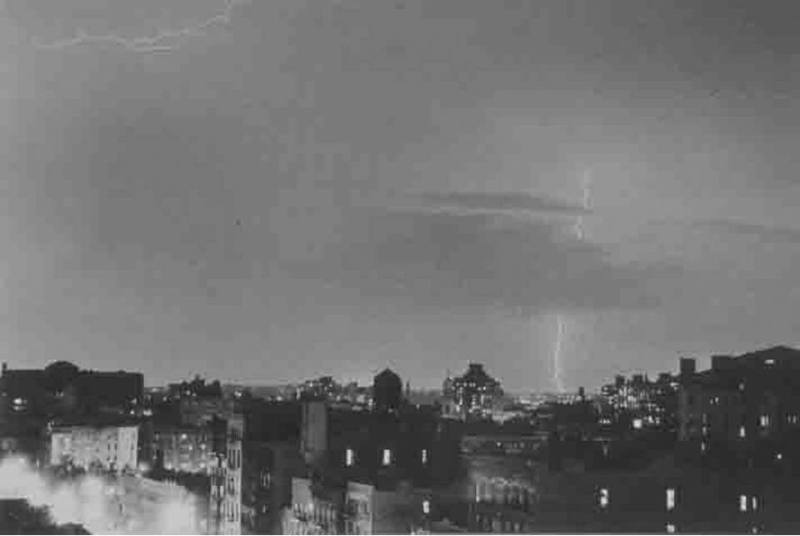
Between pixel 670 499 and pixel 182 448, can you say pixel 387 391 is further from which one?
pixel 670 499

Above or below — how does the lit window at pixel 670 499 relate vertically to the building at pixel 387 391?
below

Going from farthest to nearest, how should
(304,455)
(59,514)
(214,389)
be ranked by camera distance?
(214,389) → (59,514) → (304,455)

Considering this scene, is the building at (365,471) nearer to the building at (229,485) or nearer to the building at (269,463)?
the building at (269,463)

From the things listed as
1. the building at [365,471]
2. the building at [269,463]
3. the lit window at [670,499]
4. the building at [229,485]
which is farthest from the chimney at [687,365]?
the lit window at [670,499]

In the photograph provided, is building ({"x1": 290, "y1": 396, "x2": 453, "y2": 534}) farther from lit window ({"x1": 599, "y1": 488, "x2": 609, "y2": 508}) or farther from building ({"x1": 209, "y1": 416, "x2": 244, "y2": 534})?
lit window ({"x1": 599, "y1": 488, "x2": 609, "y2": 508})

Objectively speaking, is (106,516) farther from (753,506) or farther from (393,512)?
(753,506)

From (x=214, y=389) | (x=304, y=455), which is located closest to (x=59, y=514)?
(x=304, y=455)
